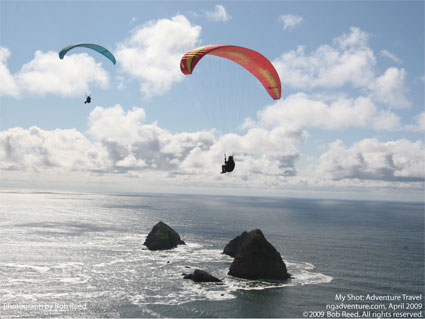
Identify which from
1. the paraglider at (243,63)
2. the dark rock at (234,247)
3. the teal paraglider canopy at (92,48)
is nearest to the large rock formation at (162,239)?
the dark rock at (234,247)

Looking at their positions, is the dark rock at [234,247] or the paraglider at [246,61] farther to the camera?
the dark rock at [234,247]

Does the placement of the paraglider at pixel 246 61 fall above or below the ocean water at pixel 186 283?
above

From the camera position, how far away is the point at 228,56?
29.2 m

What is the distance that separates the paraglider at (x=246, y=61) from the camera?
26.0m

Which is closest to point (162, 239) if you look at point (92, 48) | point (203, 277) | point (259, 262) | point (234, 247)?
point (234, 247)

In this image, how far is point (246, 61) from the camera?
30.2 meters

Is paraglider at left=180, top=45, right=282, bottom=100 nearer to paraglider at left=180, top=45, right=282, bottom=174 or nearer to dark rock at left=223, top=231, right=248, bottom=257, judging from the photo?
paraglider at left=180, top=45, right=282, bottom=174

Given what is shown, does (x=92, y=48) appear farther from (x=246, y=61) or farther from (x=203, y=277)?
(x=203, y=277)

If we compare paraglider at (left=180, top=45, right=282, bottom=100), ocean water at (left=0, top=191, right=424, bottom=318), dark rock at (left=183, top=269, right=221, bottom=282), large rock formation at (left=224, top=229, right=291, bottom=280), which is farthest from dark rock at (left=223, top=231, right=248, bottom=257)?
paraglider at (left=180, top=45, right=282, bottom=100)

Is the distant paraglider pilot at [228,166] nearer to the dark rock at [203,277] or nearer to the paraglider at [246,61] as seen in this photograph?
the paraglider at [246,61]

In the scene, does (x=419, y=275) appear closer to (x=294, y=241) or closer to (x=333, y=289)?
(x=333, y=289)

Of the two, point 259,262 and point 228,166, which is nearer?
point 228,166

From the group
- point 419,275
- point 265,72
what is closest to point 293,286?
Answer: point 419,275

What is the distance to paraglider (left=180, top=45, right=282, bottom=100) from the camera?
26.0 m
